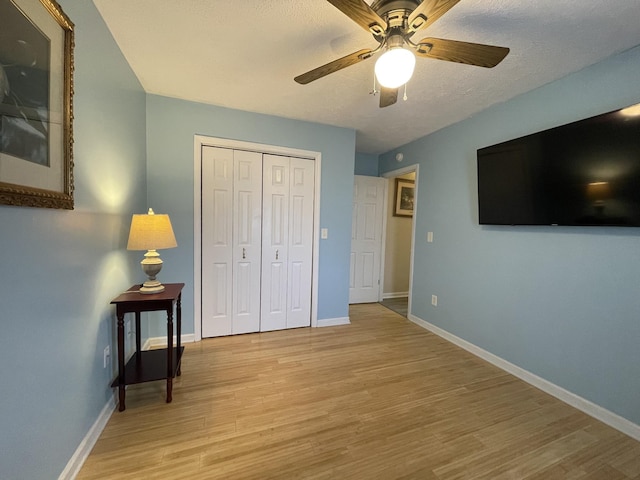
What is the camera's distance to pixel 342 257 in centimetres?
318

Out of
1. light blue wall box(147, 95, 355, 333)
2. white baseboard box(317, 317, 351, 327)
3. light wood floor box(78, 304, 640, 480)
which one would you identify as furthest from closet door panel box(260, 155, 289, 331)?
light wood floor box(78, 304, 640, 480)

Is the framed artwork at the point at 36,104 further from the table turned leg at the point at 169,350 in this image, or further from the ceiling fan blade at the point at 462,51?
the ceiling fan blade at the point at 462,51

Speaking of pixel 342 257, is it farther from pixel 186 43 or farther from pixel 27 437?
pixel 27 437

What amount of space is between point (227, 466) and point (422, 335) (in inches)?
93.1

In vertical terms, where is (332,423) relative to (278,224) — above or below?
below

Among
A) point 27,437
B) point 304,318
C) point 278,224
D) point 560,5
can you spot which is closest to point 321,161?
point 278,224

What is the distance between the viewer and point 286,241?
295 centimetres

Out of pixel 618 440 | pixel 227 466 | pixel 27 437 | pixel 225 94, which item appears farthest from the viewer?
pixel 225 94

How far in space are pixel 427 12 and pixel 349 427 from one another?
7.34ft

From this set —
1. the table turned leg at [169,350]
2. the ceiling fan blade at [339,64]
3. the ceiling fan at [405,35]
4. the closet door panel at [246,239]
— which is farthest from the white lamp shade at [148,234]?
the ceiling fan at [405,35]

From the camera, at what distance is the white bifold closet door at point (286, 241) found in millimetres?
2844

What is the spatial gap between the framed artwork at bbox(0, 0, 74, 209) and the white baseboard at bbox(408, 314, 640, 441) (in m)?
3.28

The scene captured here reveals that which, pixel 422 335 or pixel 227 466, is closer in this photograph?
pixel 227 466

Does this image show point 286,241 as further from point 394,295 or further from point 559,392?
point 559,392
